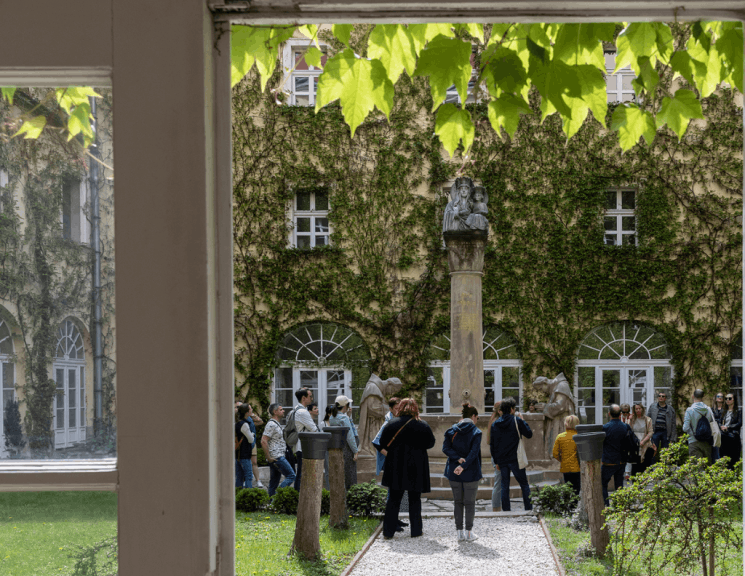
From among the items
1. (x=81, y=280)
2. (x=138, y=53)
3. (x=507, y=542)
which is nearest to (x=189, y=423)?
(x=81, y=280)

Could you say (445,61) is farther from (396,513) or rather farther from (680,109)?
(396,513)

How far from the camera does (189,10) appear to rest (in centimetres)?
93

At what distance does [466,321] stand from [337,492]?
386cm

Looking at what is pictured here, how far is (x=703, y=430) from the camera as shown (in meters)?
9.85

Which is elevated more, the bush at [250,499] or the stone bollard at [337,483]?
the stone bollard at [337,483]

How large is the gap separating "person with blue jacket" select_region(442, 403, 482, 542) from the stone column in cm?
309

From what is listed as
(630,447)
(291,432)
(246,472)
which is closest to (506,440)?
(630,447)

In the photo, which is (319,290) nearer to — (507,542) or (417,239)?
(417,239)

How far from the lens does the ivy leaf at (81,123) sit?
36.4 inches

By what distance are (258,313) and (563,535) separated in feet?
33.2

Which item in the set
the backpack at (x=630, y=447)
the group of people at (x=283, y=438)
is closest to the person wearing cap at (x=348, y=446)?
the group of people at (x=283, y=438)

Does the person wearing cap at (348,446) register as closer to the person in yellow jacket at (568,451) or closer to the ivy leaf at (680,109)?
the person in yellow jacket at (568,451)

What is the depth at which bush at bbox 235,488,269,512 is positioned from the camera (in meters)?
9.20

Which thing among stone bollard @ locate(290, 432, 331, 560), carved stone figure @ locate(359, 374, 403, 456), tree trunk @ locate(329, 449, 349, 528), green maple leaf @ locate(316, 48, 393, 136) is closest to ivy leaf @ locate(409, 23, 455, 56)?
green maple leaf @ locate(316, 48, 393, 136)
